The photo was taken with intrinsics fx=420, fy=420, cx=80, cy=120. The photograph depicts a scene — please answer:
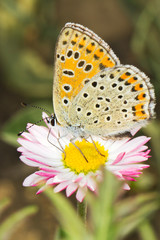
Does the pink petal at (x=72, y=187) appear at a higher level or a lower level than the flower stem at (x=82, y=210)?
higher

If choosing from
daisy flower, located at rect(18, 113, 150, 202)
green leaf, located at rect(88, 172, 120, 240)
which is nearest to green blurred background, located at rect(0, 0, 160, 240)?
daisy flower, located at rect(18, 113, 150, 202)

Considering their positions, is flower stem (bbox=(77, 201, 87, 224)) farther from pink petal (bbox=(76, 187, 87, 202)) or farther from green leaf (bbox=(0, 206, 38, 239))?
green leaf (bbox=(0, 206, 38, 239))

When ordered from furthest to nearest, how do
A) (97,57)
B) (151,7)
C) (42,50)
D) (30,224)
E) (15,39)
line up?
(42,50) < (15,39) < (151,7) < (30,224) < (97,57)

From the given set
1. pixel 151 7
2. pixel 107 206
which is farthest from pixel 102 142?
pixel 151 7

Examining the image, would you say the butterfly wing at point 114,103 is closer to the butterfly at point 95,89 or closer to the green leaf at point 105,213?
the butterfly at point 95,89

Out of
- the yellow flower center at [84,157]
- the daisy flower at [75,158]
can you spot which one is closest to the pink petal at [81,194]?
the daisy flower at [75,158]

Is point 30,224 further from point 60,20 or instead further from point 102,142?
point 60,20
